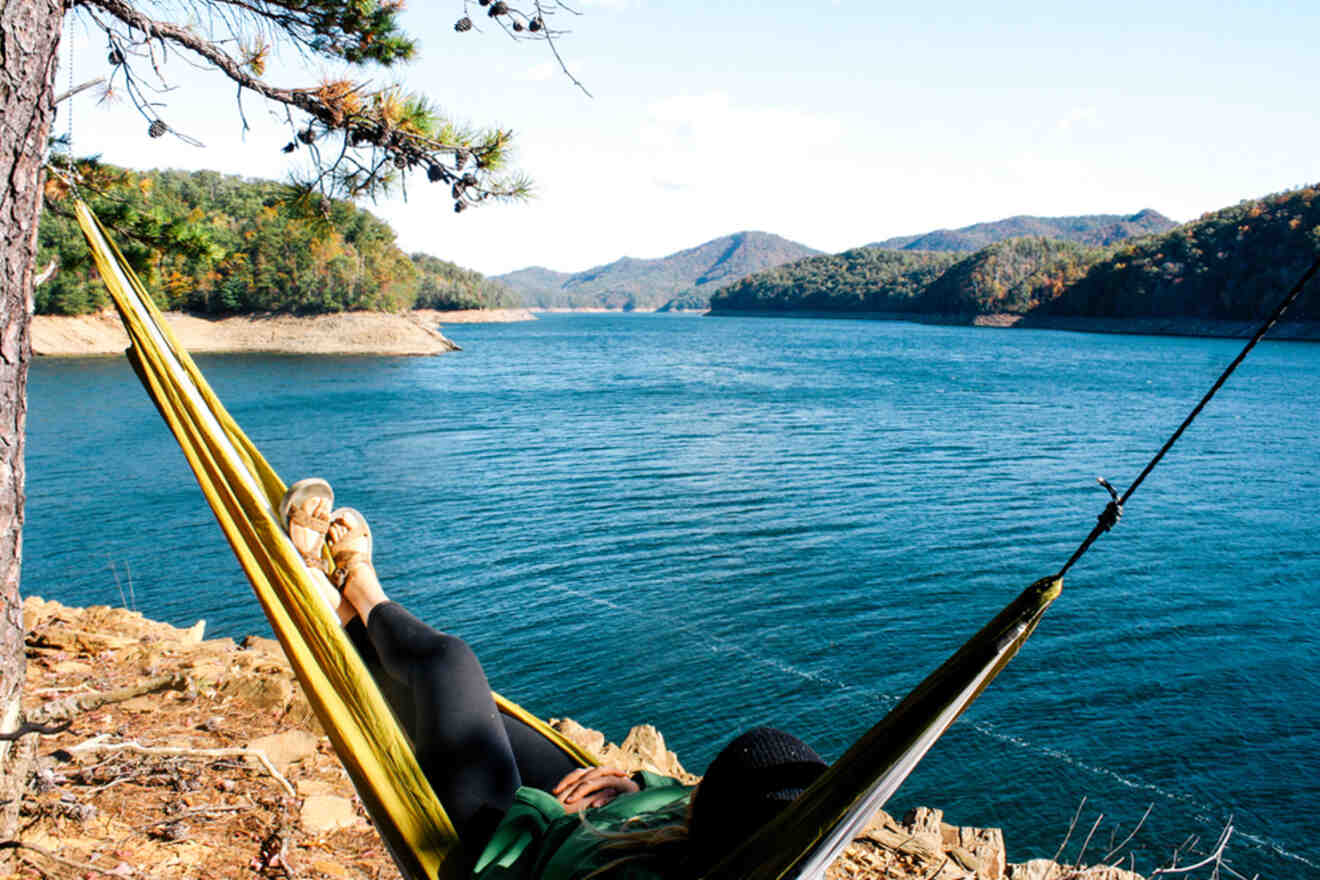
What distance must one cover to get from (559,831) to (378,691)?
61 centimetres

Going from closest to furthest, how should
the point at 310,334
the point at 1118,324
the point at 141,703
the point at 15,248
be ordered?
the point at 15,248
the point at 141,703
the point at 310,334
the point at 1118,324

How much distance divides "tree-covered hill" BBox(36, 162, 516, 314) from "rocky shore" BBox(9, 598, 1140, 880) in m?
1.60

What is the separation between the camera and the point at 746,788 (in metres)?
1.19

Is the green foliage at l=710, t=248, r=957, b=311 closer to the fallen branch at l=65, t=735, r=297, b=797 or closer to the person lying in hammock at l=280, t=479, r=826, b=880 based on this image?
the fallen branch at l=65, t=735, r=297, b=797

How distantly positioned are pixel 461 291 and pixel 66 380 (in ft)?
235

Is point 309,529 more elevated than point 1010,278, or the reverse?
point 1010,278

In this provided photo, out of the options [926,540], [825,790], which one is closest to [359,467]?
[926,540]

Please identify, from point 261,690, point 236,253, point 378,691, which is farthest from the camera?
point 236,253

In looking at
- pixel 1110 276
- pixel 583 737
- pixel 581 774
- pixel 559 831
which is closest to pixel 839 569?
pixel 583 737

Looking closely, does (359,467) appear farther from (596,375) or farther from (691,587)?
(596,375)

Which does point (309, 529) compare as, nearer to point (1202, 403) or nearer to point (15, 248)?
point (15, 248)

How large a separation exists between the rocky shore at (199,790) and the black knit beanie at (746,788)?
5.00ft

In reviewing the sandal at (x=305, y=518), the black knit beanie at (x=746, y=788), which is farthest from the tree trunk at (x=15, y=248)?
the black knit beanie at (x=746, y=788)

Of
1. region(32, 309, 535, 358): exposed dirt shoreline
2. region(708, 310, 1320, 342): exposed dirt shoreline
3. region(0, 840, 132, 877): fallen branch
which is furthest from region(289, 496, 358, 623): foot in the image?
region(708, 310, 1320, 342): exposed dirt shoreline
